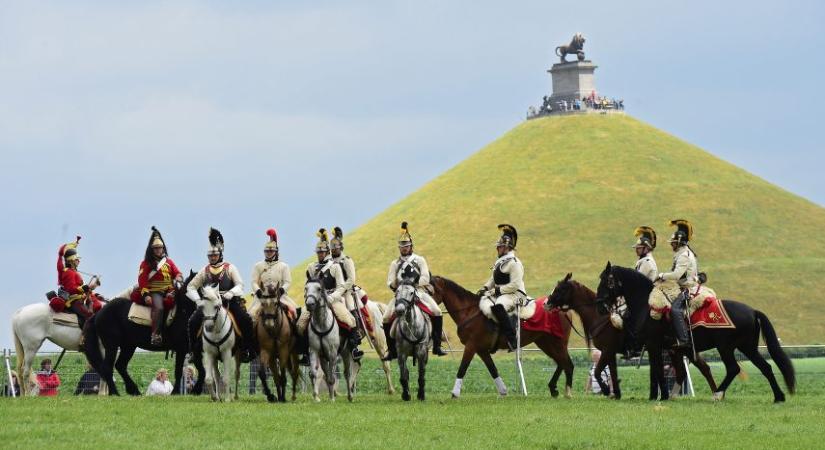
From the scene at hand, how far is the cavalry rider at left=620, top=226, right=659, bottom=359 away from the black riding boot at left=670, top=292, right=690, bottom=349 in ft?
1.97

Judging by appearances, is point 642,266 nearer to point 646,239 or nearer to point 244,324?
point 646,239

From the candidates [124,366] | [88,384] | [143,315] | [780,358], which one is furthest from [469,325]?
[88,384]

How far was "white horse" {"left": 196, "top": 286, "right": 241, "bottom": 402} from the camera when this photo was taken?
2409 centimetres

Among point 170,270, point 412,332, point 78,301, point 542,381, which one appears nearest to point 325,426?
point 412,332

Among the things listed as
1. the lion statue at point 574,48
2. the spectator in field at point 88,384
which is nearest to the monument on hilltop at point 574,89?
the lion statue at point 574,48

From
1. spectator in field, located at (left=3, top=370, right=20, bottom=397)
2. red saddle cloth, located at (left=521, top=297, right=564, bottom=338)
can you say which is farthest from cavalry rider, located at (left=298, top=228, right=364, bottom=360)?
spectator in field, located at (left=3, top=370, right=20, bottom=397)

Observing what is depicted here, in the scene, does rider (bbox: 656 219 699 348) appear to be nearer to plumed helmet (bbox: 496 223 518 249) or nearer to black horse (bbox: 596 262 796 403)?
black horse (bbox: 596 262 796 403)

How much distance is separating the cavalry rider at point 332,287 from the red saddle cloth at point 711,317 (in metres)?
6.29

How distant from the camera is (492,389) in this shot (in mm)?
38531

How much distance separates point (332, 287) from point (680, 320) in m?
6.45

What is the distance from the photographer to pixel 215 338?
24.7 metres

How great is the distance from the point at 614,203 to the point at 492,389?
74994 millimetres

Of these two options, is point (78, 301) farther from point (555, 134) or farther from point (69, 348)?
point (555, 134)

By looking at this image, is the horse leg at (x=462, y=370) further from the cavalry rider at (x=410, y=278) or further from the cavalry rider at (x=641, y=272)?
the cavalry rider at (x=641, y=272)
